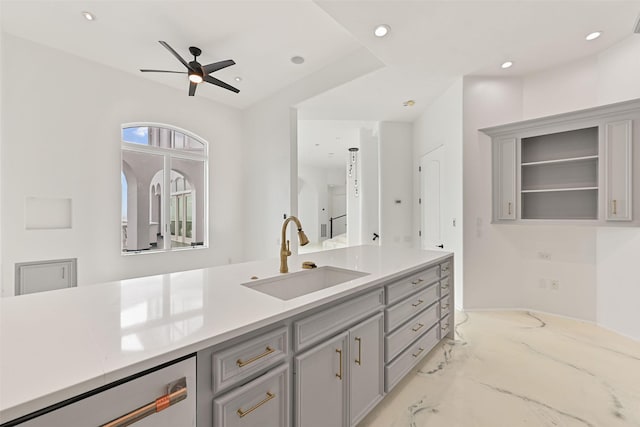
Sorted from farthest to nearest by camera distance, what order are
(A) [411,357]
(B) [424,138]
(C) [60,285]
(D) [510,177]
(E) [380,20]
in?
(B) [424,138]
(C) [60,285]
(D) [510,177]
(E) [380,20]
(A) [411,357]

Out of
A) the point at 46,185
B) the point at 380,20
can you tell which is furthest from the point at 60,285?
the point at 380,20

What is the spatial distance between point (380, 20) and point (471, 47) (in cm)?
111

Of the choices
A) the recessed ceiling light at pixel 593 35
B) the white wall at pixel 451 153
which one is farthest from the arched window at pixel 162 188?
the recessed ceiling light at pixel 593 35

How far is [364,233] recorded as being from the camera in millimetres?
5832

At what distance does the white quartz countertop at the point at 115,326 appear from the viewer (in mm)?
611

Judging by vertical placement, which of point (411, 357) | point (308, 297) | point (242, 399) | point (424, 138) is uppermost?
point (424, 138)

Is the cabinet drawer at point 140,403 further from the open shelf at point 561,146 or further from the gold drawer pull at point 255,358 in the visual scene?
the open shelf at point 561,146

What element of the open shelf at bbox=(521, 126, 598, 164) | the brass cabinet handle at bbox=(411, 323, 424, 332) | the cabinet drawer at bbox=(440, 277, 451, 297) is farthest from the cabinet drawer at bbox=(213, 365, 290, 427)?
the open shelf at bbox=(521, 126, 598, 164)

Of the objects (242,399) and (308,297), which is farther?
(308,297)

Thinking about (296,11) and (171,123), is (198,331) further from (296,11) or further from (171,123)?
(171,123)

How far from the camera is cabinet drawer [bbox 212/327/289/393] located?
882mm

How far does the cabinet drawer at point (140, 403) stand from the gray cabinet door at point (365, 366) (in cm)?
81

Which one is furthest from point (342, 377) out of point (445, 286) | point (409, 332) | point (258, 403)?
point (445, 286)

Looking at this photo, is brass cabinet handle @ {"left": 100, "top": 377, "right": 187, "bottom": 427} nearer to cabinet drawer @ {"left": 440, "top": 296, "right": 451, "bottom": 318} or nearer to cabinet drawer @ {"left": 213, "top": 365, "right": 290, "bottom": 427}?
cabinet drawer @ {"left": 213, "top": 365, "right": 290, "bottom": 427}
